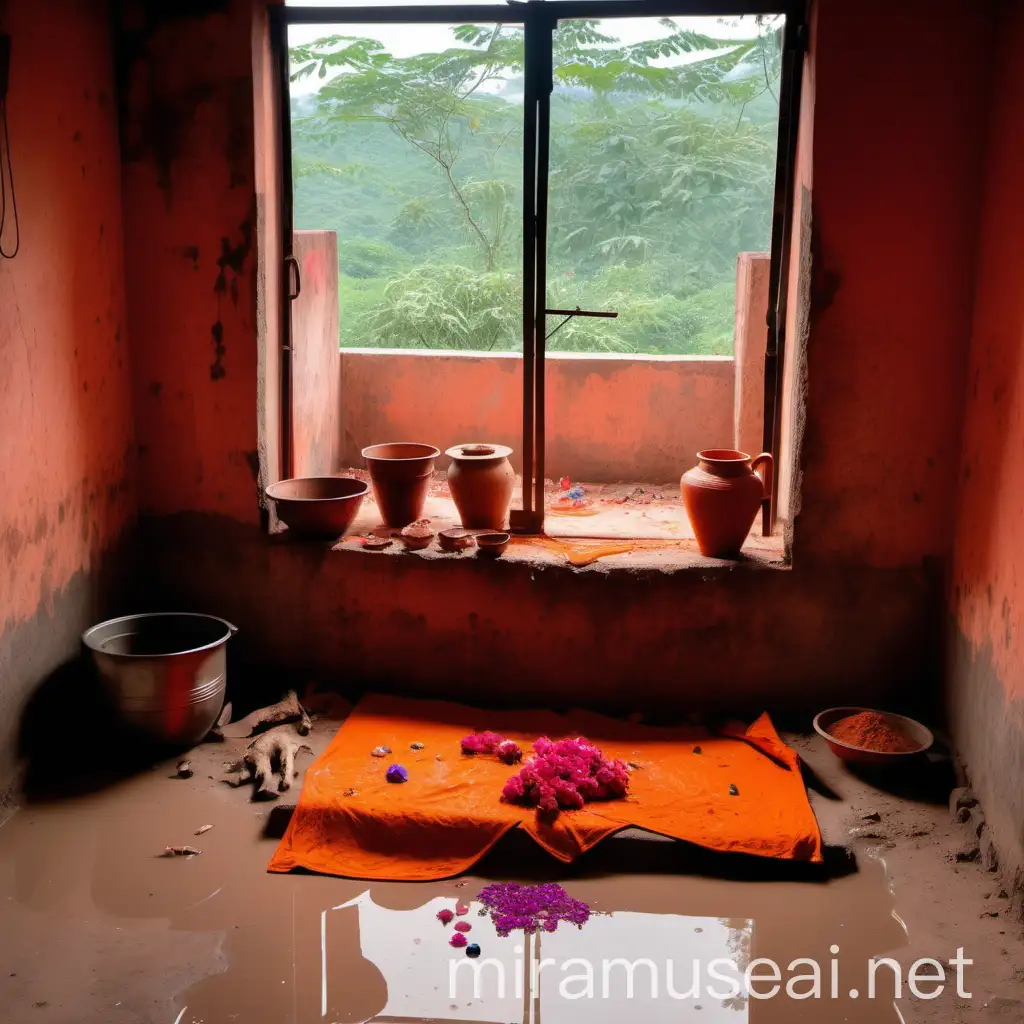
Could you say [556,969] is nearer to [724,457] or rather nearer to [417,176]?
[724,457]

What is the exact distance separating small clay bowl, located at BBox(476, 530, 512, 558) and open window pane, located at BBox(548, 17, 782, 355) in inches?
278

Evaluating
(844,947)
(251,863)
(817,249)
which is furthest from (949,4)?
(251,863)

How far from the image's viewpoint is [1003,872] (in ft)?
9.64

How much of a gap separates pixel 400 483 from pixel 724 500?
1.41 meters

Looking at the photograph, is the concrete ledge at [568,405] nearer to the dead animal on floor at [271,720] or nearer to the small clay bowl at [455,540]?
the small clay bowl at [455,540]

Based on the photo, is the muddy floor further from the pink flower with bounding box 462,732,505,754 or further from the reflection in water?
the pink flower with bounding box 462,732,505,754

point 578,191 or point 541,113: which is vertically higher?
point 578,191

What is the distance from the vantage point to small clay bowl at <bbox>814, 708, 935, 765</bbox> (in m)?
3.46

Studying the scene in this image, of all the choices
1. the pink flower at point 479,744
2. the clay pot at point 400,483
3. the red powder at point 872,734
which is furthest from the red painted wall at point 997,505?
the clay pot at point 400,483

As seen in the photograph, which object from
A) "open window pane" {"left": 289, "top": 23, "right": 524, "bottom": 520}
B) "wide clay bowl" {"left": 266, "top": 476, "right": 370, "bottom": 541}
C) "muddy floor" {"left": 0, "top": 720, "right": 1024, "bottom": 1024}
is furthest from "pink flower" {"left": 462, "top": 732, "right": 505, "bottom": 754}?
"open window pane" {"left": 289, "top": 23, "right": 524, "bottom": 520}

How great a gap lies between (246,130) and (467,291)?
667 centimetres

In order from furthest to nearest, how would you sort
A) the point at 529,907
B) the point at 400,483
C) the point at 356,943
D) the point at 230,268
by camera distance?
the point at 400,483
the point at 230,268
the point at 529,907
the point at 356,943

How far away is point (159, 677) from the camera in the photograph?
3.56m

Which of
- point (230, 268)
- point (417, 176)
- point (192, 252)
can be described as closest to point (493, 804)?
point (230, 268)
